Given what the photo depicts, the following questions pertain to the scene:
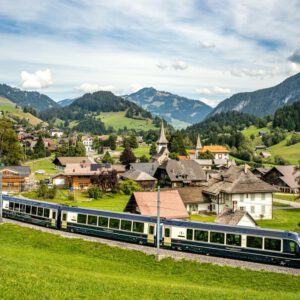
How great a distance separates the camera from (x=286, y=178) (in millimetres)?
91062

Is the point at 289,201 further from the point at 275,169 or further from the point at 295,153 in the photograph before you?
the point at 295,153

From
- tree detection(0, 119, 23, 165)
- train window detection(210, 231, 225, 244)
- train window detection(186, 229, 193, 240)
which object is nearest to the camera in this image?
train window detection(210, 231, 225, 244)

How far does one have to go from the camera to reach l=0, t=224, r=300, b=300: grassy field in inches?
627

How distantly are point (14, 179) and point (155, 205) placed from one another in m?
44.2

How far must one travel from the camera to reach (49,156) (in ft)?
454

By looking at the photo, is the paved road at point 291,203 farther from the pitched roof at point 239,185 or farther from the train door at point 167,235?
the train door at point 167,235

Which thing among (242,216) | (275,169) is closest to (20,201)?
(242,216)

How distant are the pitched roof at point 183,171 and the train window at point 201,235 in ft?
173

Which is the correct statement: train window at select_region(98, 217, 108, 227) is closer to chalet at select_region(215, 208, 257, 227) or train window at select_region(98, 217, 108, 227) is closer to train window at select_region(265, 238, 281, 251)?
chalet at select_region(215, 208, 257, 227)

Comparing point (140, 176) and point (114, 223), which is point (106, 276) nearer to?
point (114, 223)

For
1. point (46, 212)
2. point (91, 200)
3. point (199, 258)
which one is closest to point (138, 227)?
point (199, 258)

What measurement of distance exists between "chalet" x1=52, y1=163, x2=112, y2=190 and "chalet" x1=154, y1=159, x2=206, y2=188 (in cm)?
1276

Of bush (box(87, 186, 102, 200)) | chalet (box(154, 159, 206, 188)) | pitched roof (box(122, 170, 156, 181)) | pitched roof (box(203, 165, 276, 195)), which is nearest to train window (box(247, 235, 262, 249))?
pitched roof (box(203, 165, 276, 195))

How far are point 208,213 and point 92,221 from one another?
2758 cm
